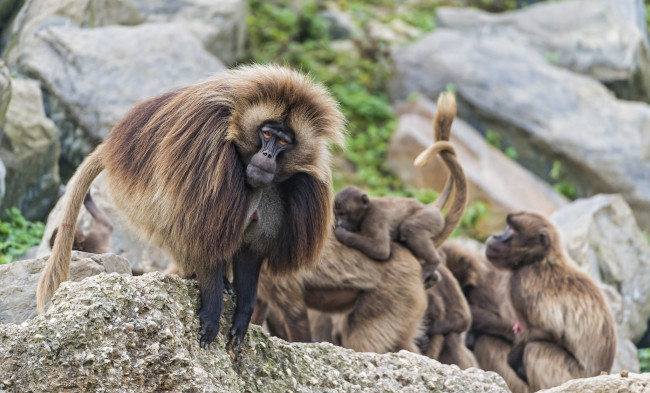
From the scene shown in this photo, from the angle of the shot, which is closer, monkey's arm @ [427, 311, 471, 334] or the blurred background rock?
monkey's arm @ [427, 311, 471, 334]

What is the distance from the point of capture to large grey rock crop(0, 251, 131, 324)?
4664mm

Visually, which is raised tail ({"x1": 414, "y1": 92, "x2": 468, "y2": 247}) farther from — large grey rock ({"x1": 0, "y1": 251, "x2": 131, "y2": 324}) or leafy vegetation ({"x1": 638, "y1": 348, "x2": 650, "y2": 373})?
leafy vegetation ({"x1": 638, "y1": 348, "x2": 650, "y2": 373})

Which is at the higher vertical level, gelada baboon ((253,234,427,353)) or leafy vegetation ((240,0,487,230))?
gelada baboon ((253,234,427,353))

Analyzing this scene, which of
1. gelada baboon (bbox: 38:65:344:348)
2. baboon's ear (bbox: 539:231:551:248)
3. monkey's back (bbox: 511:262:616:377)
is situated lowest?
monkey's back (bbox: 511:262:616:377)

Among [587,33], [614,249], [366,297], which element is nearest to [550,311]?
[366,297]

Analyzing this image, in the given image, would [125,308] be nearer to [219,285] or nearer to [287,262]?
[219,285]

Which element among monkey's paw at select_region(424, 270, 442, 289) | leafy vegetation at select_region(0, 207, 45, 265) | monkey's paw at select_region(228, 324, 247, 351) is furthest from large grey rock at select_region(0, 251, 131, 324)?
monkey's paw at select_region(424, 270, 442, 289)

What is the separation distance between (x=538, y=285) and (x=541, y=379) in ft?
2.31

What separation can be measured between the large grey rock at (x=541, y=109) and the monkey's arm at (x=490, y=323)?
5.31 meters

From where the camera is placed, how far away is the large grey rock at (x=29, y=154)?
7168mm

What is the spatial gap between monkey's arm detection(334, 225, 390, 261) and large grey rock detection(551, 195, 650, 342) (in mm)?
3116

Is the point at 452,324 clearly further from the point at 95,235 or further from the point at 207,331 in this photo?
the point at 207,331

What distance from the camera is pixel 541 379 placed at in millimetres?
6359

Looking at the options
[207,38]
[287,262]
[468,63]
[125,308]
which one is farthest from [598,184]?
[125,308]
